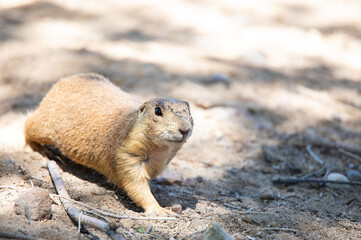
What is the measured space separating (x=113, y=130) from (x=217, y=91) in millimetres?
2838

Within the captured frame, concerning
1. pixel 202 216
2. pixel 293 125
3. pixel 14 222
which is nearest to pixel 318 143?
pixel 293 125

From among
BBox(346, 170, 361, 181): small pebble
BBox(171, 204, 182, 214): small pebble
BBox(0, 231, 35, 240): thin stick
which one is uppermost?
BBox(0, 231, 35, 240): thin stick

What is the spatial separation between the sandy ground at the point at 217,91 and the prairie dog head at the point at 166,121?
0.71 metres

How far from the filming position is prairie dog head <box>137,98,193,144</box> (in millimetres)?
3326

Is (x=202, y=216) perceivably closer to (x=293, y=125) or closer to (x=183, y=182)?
(x=183, y=182)

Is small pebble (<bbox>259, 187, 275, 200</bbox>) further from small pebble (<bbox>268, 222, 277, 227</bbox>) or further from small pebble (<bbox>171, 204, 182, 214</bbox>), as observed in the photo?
small pebble (<bbox>171, 204, 182, 214</bbox>)

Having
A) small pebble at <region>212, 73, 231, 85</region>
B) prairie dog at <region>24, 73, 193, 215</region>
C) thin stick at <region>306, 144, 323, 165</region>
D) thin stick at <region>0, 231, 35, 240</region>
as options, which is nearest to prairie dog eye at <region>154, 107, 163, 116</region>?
prairie dog at <region>24, 73, 193, 215</region>

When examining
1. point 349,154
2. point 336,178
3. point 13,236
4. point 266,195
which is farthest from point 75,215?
point 349,154

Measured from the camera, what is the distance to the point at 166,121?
11.2ft

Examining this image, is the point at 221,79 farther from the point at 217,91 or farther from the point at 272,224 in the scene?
the point at 272,224

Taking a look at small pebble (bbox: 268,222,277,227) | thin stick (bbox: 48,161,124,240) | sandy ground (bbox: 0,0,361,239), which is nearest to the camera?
thin stick (bbox: 48,161,124,240)

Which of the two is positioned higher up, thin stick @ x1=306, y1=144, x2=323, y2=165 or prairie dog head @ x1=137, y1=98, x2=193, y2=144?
prairie dog head @ x1=137, y1=98, x2=193, y2=144

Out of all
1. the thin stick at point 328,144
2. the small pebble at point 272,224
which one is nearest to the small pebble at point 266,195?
the small pebble at point 272,224

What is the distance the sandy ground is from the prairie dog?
0.21 metres
